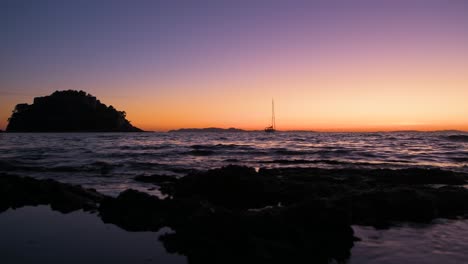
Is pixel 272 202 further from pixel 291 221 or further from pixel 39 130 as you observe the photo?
pixel 39 130

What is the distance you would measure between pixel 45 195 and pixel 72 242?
383 cm

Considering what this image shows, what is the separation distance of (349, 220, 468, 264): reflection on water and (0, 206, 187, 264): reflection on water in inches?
121

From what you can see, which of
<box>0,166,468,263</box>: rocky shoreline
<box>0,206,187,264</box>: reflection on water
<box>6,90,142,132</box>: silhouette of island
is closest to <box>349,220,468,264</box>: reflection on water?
<box>0,166,468,263</box>: rocky shoreline

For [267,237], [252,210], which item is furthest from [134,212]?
[267,237]

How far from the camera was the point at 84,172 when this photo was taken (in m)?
18.0

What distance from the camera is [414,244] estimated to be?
633 cm

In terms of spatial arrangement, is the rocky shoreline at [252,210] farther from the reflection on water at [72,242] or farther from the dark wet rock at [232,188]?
the reflection on water at [72,242]

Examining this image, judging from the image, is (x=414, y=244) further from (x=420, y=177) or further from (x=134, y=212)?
(x=420, y=177)

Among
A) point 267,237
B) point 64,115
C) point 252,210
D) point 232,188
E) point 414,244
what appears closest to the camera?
point 267,237

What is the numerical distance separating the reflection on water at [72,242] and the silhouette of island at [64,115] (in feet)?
547

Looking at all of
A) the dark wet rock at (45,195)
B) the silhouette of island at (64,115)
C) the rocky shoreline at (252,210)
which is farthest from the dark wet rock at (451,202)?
the silhouette of island at (64,115)

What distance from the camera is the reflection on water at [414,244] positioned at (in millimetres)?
5578

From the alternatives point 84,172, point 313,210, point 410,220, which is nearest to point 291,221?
point 313,210

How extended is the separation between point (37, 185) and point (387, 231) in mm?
8888
